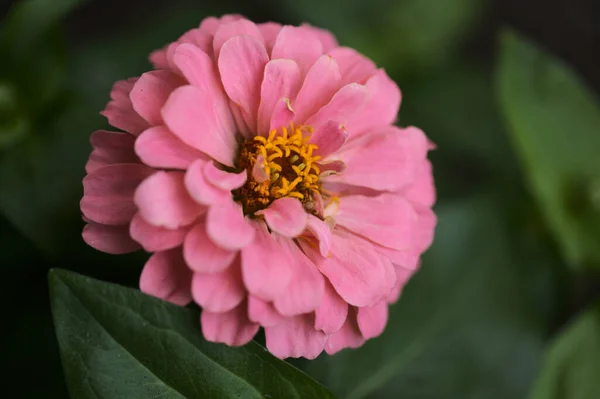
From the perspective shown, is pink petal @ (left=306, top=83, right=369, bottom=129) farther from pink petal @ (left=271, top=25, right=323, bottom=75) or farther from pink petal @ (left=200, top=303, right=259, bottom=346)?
pink petal @ (left=200, top=303, right=259, bottom=346)

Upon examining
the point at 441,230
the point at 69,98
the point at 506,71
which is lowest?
the point at 441,230

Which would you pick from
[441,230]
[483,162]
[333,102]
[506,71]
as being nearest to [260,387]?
[333,102]

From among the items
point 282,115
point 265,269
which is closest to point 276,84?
point 282,115

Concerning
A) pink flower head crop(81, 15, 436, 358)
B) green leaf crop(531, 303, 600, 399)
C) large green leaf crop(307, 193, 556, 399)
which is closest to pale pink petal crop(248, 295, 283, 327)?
pink flower head crop(81, 15, 436, 358)

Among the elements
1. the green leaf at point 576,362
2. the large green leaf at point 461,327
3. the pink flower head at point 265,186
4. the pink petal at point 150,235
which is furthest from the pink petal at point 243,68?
the green leaf at point 576,362

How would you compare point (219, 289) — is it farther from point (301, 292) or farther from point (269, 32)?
point (269, 32)

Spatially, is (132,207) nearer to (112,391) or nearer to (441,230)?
(112,391)

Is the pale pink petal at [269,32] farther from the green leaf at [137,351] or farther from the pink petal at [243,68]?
the green leaf at [137,351]
